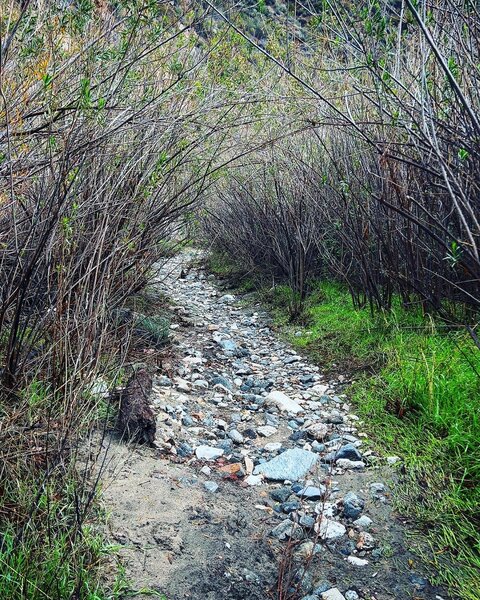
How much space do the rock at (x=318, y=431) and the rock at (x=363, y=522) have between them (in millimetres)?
892

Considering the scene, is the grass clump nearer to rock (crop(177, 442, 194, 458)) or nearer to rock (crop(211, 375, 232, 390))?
rock (crop(211, 375, 232, 390))

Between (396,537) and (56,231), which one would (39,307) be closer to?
(56,231)

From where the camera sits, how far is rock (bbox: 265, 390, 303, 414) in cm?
423

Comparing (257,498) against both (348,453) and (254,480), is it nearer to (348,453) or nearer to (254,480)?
(254,480)

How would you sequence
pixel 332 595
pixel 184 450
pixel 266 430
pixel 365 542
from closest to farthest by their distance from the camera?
1. pixel 332 595
2. pixel 365 542
3. pixel 184 450
4. pixel 266 430

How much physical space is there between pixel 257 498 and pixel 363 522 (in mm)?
574

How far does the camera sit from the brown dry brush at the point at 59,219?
100 inches

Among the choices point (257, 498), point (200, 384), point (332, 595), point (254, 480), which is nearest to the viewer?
point (332, 595)

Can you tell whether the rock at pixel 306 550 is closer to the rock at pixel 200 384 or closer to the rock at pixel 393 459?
the rock at pixel 393 459

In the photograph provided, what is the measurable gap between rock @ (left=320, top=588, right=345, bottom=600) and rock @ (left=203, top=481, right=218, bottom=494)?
884 mm

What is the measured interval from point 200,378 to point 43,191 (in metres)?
2.17

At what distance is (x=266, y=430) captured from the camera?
3887 millimetres

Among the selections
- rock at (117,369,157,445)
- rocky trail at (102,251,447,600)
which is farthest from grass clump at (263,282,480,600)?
rock at (117,369,157,445)

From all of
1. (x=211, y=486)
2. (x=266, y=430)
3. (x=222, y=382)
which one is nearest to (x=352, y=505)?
(x=211, y=486)
